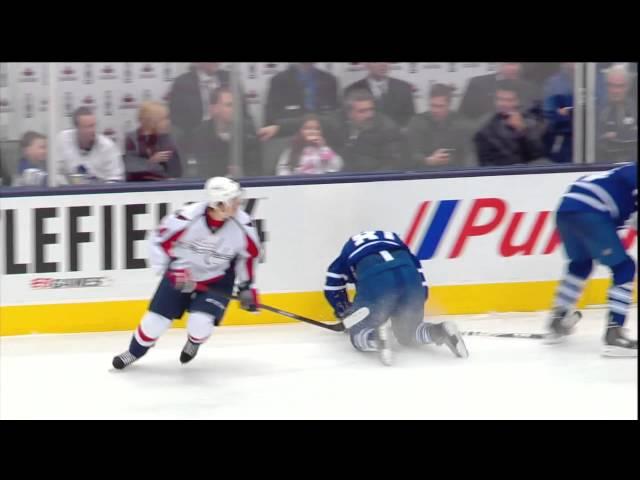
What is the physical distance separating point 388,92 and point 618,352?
1926mm

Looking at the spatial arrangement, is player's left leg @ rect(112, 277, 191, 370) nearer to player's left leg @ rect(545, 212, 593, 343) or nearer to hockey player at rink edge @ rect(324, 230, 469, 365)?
hockey player at rink edge @ rect(324, 230, 469, 365)

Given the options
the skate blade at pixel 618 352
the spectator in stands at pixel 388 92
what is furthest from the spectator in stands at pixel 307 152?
the skate blade at pixel 618 352

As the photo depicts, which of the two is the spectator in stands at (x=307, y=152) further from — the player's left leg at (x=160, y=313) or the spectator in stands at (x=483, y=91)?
the player's left leg at (x=160, y=313)

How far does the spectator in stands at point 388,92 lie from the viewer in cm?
834

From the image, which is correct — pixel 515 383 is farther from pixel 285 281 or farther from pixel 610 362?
pixel 285 281

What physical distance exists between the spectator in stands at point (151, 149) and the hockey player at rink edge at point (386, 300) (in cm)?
110

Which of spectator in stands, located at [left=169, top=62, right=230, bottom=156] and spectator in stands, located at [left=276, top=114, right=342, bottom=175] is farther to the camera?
spectator in stands, located at [left=276, top=114, right=342, bottom=175]

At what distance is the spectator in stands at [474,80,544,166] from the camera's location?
337 inches

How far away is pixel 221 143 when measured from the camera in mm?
8227

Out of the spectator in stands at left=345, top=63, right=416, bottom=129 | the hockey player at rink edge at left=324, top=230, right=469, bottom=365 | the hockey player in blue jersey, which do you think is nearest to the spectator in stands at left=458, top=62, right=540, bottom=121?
the spectator in stands at left=345, top=63, right=416, bottom=129

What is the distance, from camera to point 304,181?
8258mm

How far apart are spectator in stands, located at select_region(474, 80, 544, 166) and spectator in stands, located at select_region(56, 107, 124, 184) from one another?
6.63 feet

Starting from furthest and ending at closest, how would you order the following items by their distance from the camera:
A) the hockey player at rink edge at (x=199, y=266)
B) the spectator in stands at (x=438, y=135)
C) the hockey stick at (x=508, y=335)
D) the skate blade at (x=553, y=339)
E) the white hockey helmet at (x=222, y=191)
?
the spectator in stands at (x=438, y=135) → the hockey stick at (x=508, y=335) → the skate blade at (x=553, y=339) → the hockey player at rink edge at (x=199, y=266) → the white hockey helmet at (x=222, y=191)

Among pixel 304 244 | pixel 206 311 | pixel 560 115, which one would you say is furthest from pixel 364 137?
pixel 206 311
